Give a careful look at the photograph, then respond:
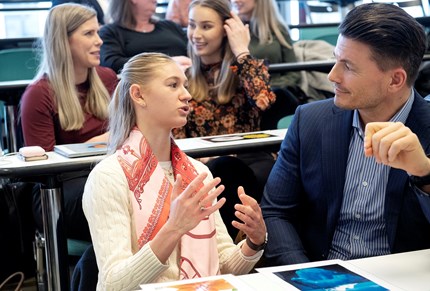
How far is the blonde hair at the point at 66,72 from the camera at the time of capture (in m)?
2.91

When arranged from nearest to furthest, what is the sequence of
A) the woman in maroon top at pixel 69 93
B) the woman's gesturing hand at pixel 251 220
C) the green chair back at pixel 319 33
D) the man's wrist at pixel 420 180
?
the man's wrist at pixel 420 180 → the woman's gesturing hand at pixel 251 220 → the woman in maroon top at pixel 69 93 → the green chair back at pixel 319 33

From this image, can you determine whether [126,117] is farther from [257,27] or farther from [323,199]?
[257,27]

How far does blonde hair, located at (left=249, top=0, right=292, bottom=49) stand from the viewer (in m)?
3.92

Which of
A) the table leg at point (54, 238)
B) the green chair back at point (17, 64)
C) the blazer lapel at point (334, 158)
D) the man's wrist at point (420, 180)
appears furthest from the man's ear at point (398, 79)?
the green chair back at point (17, 64)

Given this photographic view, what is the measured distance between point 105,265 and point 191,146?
0.86 m

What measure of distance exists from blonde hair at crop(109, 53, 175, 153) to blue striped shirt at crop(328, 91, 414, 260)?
58cm

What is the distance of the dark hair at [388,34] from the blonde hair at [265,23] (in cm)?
208

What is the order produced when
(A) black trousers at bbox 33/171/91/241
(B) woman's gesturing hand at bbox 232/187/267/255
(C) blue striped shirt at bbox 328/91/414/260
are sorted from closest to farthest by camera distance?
(B) woman's gesturing hand at bbox 232/187/267/255 → (C) blue striped shirt at bbox 328/91/414/260 → (A) black trousers at bbox 33/171/91/241

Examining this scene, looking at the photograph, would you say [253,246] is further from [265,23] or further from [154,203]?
[265,23]

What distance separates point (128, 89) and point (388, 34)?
720 mm

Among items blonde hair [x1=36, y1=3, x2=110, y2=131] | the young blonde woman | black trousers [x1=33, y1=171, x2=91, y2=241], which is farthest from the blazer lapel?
the young blonde woman

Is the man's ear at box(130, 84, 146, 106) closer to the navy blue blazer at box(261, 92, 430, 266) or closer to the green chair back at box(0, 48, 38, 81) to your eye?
the navy blue blazer at box(261, 92, 430, 266)

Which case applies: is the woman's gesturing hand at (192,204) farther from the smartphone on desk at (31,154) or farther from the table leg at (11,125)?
the table leg at (11,125)

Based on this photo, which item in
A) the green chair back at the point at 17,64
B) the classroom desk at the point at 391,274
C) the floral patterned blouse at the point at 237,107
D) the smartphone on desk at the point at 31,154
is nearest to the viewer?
the classroom desk at the point at 391,274
